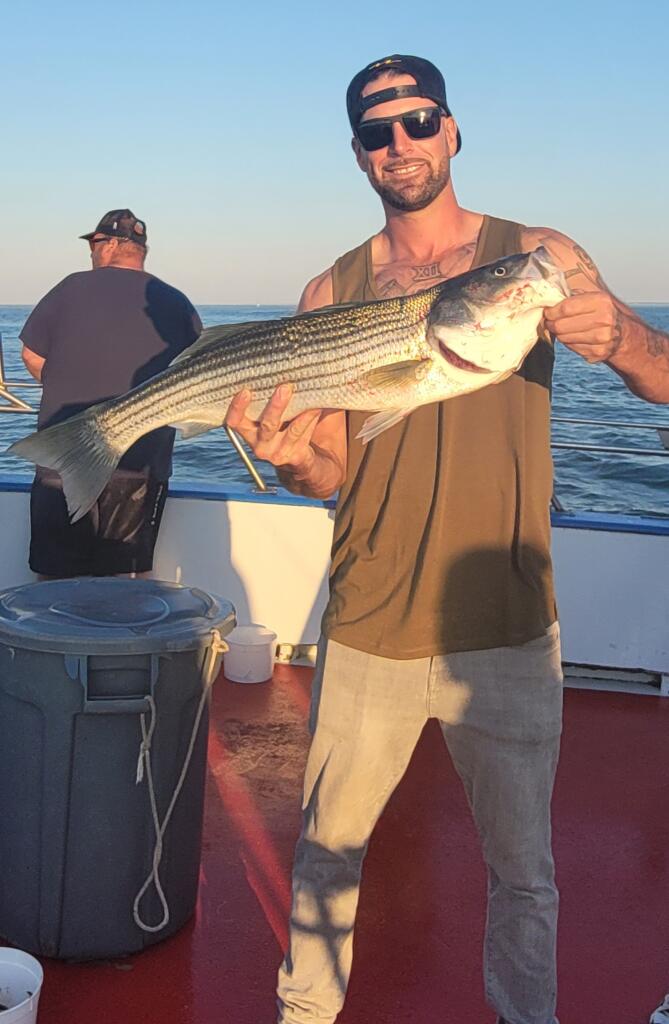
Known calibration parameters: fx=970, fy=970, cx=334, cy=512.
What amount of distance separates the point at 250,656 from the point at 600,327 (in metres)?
3.71

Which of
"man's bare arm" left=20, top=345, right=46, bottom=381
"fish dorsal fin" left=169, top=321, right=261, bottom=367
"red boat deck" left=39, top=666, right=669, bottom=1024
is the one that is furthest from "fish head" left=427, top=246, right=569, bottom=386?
"man's bare arm" left=20, top=345, right=46, bottom=381

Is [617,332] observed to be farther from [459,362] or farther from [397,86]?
[397,86]

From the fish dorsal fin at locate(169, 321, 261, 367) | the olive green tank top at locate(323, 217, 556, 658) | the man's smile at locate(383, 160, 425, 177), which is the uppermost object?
the man's smile at locate(383, 160, 425, 177)

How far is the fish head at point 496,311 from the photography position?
2475 mm

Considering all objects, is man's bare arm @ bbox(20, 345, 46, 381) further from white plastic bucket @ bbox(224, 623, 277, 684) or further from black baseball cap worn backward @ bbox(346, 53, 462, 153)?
black baseball cap worn backward @ bbox(346, 53, 462, 153)

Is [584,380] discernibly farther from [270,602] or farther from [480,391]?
[480,391]

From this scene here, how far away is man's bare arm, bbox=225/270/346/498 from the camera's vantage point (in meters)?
2.85

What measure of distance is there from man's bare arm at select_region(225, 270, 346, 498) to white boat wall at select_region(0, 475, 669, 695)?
2.90m

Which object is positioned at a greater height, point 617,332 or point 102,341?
point 102,341

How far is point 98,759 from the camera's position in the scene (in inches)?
119

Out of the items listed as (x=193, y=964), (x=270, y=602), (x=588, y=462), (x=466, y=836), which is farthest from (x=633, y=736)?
(x=588, y=462)

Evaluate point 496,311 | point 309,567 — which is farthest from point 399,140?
point 309,567

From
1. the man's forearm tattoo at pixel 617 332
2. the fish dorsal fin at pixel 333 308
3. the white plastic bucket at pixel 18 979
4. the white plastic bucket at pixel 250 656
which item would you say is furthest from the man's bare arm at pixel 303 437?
the white plastic bucket at pixel 250 656

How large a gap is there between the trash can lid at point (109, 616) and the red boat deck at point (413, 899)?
3.73 ft
